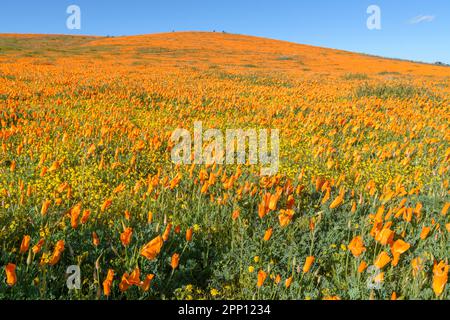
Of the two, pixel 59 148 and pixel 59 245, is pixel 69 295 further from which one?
pixel 59 148

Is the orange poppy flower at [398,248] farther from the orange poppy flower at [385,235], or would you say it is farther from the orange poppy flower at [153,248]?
the orange poppy flower at [153,248]

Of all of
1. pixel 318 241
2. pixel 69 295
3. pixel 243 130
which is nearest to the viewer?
pixel 69 295

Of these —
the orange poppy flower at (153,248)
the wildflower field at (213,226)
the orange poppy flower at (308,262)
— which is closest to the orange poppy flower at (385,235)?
the wildflower field at (213,226)

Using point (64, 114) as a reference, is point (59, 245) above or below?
below

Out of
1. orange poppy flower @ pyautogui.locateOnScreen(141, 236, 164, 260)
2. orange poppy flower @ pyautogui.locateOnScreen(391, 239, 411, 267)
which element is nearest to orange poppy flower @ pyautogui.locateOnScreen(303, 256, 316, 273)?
orange poppy flower @ pyautogui.locateOnScreen(391, 239, 411, 267)

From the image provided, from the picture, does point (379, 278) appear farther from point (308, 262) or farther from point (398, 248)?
point (308, 262)

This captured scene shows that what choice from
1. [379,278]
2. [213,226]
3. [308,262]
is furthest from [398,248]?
[213,226]

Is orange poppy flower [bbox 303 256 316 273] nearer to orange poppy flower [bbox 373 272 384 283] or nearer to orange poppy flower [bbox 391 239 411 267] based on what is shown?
orange poppy flower [bbox 373 272 384 283]

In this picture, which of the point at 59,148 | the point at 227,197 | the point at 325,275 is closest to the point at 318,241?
the point at 325,275

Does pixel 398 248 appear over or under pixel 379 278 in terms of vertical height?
over

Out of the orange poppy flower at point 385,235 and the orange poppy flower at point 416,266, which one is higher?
the orange poppy flower at point 385,235

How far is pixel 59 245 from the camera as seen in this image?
1.99 meters

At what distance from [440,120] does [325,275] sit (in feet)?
22.6

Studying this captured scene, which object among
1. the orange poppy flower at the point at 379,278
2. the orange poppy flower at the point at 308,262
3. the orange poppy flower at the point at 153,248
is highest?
the orange poppy flower at the point at 153,248
